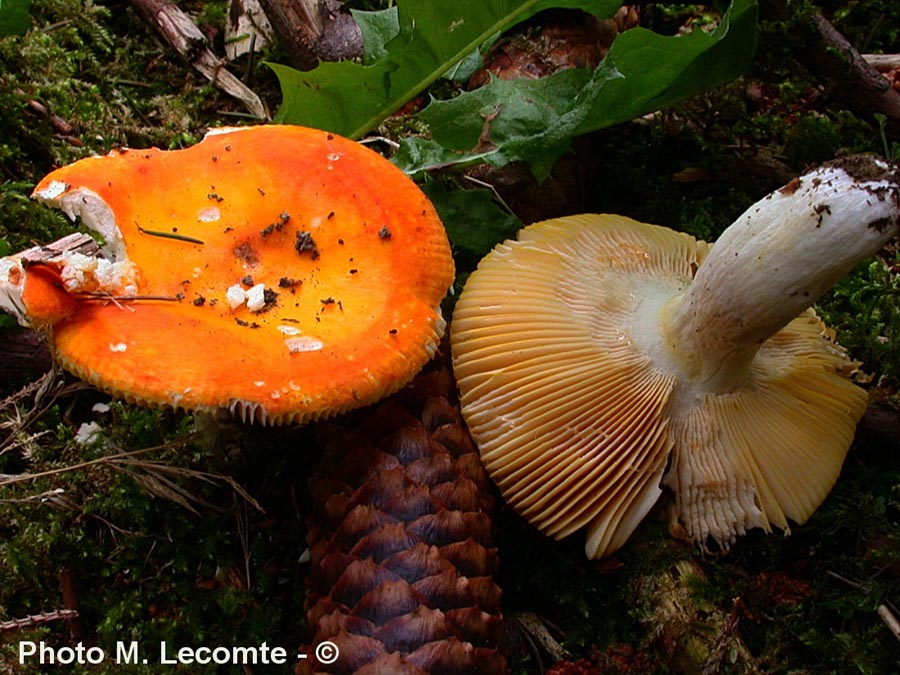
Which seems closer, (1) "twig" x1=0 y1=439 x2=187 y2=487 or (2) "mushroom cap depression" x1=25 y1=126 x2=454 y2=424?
(2) "mushroom cap depression" x1=25 y1=126 x2=454 y2=424

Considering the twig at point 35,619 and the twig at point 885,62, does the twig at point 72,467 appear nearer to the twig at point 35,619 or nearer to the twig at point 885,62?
the twig at point 35,619

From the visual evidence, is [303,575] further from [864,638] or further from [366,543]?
[864,638]

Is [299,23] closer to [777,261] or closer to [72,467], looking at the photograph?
[72,467]

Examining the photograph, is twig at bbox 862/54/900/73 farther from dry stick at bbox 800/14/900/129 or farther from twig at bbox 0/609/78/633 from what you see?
twig at bbox 0/609/78/633

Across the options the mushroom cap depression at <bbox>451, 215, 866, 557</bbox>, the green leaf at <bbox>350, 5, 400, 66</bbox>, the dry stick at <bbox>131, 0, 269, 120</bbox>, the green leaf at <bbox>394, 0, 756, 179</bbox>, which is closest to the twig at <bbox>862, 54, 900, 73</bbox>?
the green leaf at <bbox>394, 0, 756, 179</bbox>

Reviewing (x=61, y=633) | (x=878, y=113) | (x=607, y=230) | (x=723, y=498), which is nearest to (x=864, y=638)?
(x=723, y=498)

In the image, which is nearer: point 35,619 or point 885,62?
point 35,619

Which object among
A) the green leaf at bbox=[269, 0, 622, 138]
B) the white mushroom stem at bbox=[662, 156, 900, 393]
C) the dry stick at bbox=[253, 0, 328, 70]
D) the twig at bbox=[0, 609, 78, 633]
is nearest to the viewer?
the white mushroom stem at bbox=[662, 156, 900, 393]

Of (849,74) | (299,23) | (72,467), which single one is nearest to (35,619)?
(72,467)
